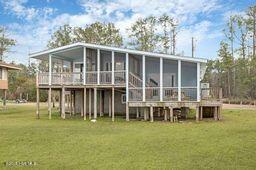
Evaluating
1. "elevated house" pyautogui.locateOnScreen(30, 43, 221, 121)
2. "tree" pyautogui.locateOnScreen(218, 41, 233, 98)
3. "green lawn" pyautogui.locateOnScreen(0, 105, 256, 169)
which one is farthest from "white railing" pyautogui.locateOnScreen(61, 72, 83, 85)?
"tree" pyautogui.locateOnScreen(218, 41, 233, 98)

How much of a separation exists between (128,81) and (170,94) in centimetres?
302

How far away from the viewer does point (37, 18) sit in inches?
1781

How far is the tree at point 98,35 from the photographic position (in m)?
48.3

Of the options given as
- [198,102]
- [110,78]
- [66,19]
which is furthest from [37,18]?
[198,102]

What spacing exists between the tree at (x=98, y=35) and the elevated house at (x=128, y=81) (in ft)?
65.1

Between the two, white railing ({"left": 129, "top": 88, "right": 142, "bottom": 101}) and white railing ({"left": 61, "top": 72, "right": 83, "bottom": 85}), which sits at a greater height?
white railing ({"left": 61, "top": 72, "right": 83, "bottom": 85})

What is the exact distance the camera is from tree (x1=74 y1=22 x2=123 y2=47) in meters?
48.3

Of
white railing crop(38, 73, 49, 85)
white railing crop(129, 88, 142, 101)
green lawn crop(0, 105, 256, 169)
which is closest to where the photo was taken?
green lawn crop(0, 105, 256, 169)

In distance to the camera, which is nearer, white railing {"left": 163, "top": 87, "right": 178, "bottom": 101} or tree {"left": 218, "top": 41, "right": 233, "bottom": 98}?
white railing {"left": 163, "top": 87, "right": 178, "bottom": 101}

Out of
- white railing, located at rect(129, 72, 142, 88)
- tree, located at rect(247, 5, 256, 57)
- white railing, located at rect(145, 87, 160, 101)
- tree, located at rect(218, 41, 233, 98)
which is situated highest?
tree, located at rect(247, 5, 256, 57)

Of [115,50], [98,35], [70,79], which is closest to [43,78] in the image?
[70,79]

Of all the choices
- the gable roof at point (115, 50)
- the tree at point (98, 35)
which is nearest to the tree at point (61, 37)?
the tree at point (98, 35)

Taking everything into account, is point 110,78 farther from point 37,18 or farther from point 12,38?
point 12,38

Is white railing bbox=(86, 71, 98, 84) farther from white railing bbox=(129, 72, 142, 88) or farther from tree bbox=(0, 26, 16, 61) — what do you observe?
tree bbox=(0, 26, 16, 61)
